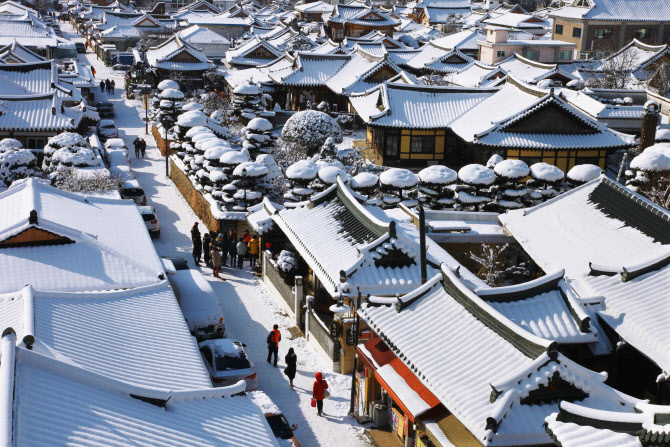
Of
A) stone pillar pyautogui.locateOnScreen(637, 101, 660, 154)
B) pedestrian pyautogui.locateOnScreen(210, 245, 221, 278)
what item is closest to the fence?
pedestrian pyautogui.locateOnScreen(210, 245, 221, 278)

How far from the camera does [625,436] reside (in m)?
10.1

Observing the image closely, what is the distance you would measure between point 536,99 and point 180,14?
7900 centimetres

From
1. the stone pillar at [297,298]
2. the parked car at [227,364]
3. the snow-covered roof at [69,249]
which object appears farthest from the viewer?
the stone pillar at [297,298]

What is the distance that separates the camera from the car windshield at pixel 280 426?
1607 centimetres

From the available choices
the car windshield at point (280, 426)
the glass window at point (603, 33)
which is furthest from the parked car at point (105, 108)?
the glass window at point (603, 33)

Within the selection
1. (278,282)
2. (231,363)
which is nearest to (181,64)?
(278,282)

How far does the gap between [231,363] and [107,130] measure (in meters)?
32.0

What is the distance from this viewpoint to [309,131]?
39.6 metres

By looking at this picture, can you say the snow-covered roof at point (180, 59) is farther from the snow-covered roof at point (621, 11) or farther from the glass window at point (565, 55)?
the snow-covered roof at point (621, 11)

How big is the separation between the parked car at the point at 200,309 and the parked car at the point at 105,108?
34.7 m

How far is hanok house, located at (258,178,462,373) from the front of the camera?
1975cm

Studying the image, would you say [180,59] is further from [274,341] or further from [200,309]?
→ [274,341]

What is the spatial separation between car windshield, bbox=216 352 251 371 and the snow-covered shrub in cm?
2170

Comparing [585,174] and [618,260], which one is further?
[585,174]
